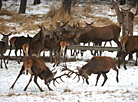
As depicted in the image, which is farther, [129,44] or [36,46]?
[129,44]

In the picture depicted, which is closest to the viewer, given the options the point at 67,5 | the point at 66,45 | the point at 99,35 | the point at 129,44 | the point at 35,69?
the point at 35,69

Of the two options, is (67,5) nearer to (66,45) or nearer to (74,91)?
(66,45)

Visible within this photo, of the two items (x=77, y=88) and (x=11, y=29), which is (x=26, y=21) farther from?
(x=77, y=88)

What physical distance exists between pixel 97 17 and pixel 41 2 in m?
8.33

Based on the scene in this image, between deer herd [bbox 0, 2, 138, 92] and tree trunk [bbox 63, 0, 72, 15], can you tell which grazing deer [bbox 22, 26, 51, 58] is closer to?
deer herd [bbox 0, 2, 138, 92]

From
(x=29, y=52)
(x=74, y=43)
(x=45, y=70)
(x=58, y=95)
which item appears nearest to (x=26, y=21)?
(x=74, y=43)

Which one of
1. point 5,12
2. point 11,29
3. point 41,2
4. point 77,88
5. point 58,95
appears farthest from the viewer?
point 41,2

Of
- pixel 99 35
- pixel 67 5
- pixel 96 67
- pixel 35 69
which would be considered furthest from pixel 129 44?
pixel 67 5

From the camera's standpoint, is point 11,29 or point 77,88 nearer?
point 77,88

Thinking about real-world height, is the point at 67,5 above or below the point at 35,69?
below

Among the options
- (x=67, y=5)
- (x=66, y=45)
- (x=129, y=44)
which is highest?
(x=129, y=44)

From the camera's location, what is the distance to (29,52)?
10.6 m

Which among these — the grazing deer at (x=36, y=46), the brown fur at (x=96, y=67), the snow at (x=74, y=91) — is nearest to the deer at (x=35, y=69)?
the snow at (x=74, y=91)

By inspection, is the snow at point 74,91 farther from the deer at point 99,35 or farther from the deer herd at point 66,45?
the deer at point 99,35
